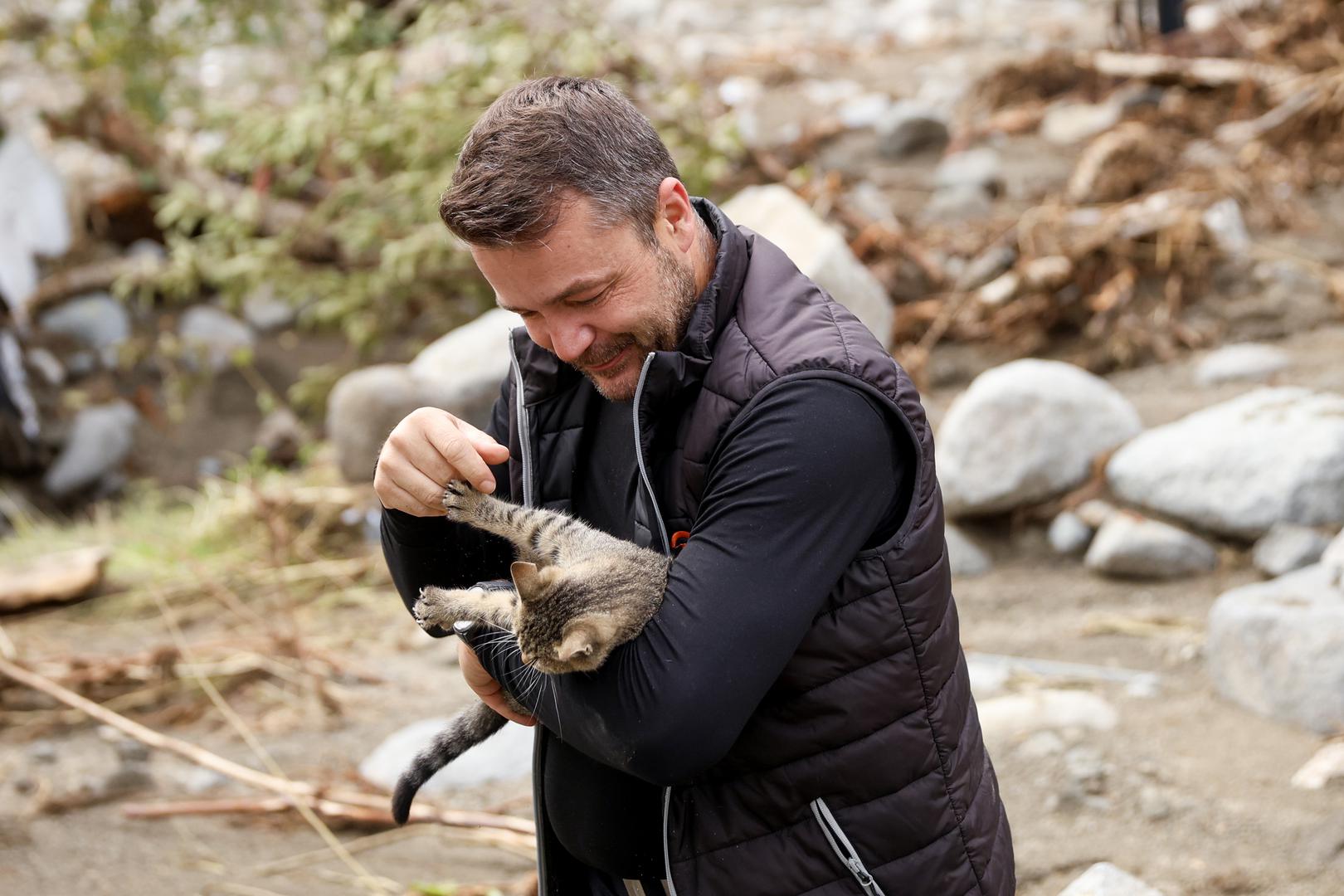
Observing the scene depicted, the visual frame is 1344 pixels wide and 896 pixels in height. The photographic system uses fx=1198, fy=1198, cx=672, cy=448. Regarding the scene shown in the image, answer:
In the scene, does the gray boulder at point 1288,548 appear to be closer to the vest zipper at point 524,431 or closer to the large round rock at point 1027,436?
the large round rock at point 1027,436

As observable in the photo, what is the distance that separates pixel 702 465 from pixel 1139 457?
3.70 metres

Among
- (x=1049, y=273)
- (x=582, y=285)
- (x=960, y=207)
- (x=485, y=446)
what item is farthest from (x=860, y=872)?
(x=960, y=207)

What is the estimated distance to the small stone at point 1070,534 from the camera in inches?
208

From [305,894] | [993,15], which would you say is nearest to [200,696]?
[305,894]

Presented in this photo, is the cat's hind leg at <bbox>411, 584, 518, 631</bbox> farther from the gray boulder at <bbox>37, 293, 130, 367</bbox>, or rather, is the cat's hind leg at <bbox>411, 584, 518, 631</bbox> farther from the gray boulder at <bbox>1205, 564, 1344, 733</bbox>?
the gray boulder at <bbox>37, 293, 130, 367</bbox>

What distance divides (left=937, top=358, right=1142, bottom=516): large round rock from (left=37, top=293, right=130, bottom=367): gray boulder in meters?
7.14

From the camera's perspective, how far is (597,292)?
1977 millimetres

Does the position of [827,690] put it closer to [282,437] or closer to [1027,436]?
[1027,436]

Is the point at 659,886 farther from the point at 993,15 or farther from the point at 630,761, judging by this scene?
the point at 993,15

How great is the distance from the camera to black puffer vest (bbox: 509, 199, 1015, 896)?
1.91 metres

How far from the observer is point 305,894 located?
12.4 feet

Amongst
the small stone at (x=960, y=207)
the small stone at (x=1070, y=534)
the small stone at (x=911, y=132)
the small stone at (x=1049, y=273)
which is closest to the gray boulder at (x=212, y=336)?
the small stone at (x=911, y=132)

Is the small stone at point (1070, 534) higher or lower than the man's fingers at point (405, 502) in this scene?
lower

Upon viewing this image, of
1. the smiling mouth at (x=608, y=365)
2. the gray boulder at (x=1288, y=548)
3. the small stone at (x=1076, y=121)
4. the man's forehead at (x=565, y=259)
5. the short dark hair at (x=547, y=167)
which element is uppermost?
the short dark hair at (x=547, y=167)
